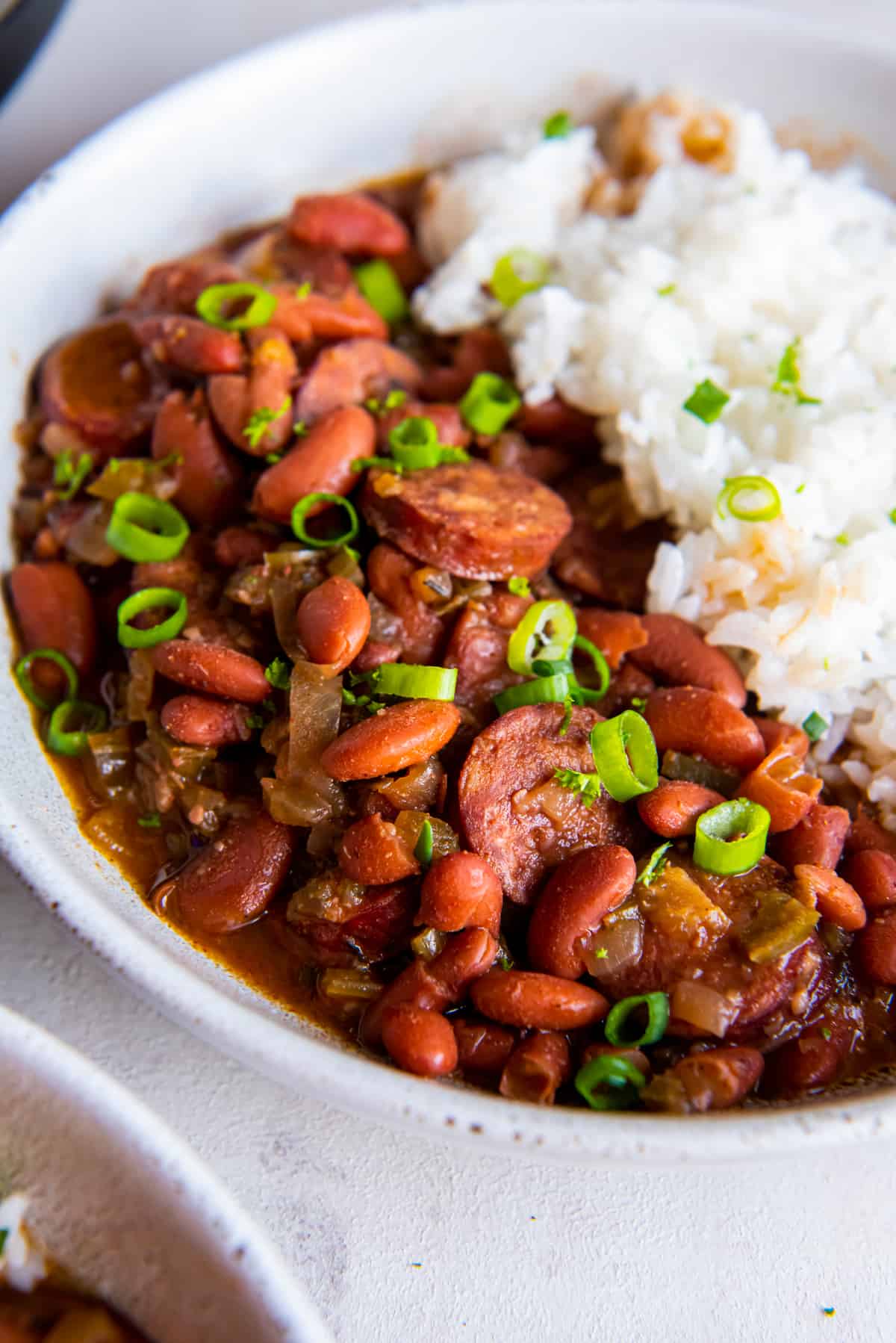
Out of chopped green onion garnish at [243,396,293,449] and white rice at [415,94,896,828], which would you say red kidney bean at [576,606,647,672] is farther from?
chopped green onion garnish at [243,396,293,449]

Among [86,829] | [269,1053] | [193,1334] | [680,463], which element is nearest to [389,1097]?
[269,1053]

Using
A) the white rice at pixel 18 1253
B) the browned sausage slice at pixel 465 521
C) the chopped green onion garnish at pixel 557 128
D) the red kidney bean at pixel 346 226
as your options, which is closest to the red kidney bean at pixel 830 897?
the browned sausage slice at pixel 465 521

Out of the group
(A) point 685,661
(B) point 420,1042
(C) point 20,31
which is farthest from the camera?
(C) point 20,31

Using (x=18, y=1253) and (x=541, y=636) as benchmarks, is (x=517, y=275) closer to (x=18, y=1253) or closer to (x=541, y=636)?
(x=541, y=636)

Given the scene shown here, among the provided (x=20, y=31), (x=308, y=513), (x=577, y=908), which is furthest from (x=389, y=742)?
(x=20, y=31)

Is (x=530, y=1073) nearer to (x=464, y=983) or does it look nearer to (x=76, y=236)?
(x=464, y=983)

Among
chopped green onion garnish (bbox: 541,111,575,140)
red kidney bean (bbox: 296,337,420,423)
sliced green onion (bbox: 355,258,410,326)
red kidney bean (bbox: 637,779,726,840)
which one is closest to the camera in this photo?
red kidney bean (bbox: 637,779,726,840)

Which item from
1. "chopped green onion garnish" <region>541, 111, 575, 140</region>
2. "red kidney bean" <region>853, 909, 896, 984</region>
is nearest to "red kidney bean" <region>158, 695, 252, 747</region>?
"red kidney bean" <region>853, 909, 896, 984</region>
